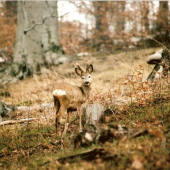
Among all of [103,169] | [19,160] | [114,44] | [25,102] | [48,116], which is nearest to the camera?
[103,169]

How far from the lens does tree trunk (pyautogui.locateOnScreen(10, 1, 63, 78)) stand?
1238 centimetres

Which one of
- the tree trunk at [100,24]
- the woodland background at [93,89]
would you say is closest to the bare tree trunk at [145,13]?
the woodland background at [93,89]

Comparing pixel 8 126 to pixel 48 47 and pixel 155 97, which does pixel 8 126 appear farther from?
pixel 48 47

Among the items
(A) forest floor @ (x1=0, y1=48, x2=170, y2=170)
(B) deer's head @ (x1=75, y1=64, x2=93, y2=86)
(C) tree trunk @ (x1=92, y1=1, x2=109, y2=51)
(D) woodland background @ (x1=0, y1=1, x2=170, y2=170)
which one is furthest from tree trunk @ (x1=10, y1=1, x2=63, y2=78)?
(C) tree trunk @ (x1=92, y1=1, x2=109, y2=51)

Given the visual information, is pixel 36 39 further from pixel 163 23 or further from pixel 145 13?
pixel 145 13

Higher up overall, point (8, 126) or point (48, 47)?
point (48, 47)

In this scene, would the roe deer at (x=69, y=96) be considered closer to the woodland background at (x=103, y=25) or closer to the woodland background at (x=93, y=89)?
the woodland background at (x=93, y=89)

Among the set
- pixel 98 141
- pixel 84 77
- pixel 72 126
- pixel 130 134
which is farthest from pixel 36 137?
pixel 130 134

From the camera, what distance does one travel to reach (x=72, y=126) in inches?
224

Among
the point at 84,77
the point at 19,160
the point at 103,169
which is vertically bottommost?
the point at 19,160

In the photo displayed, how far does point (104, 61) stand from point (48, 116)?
703 centimetres

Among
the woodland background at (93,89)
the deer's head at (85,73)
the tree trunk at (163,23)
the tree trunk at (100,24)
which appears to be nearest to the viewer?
the woodland background at (93,89)

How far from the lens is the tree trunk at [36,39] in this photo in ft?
40.6

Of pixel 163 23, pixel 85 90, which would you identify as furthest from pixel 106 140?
pixel 163 23
